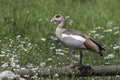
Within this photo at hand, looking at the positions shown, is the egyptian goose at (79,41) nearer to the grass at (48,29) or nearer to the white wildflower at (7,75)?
the grass at (48,29)

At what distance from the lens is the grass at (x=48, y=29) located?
1162cm

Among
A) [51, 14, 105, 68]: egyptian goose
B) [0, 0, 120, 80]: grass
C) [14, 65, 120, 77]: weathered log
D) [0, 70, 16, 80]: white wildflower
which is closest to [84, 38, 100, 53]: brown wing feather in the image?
[51, 14, 105, 68]: egyptian goose

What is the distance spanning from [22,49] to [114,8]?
645 centimetres

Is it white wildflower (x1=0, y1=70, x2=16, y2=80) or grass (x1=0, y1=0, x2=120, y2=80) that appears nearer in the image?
white wildflower (x1=0, y1=70, x2=16, y2=80)

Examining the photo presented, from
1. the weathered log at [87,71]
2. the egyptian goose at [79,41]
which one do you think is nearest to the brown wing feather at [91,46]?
the egyptian goose at [79,41]

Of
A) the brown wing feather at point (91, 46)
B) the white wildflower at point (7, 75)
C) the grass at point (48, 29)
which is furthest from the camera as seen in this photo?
the grass at point (48, 29)

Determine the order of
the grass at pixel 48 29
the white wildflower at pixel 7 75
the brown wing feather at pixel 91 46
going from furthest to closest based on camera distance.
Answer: the grass at pixel 48 29
the brown wing feather at pixel 91 46
the white wildflower at pixel 7 75

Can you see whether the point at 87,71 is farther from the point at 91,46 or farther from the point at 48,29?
the point at 48,29

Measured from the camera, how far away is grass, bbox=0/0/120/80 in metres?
11.6

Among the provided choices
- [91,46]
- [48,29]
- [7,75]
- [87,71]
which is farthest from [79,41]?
[48,29]

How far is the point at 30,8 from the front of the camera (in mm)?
16906

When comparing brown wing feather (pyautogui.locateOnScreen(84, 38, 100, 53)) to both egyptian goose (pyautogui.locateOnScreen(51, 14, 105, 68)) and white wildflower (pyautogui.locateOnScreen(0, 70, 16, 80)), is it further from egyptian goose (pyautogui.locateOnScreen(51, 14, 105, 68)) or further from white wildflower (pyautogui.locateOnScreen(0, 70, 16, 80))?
white wildflower (pyautogui.locateOnScreen(0, 70, 16, 80))

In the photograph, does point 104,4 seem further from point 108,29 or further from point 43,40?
point 43,40

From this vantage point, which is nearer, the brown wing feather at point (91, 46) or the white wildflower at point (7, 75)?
the white wildflower at point (7, 75)
